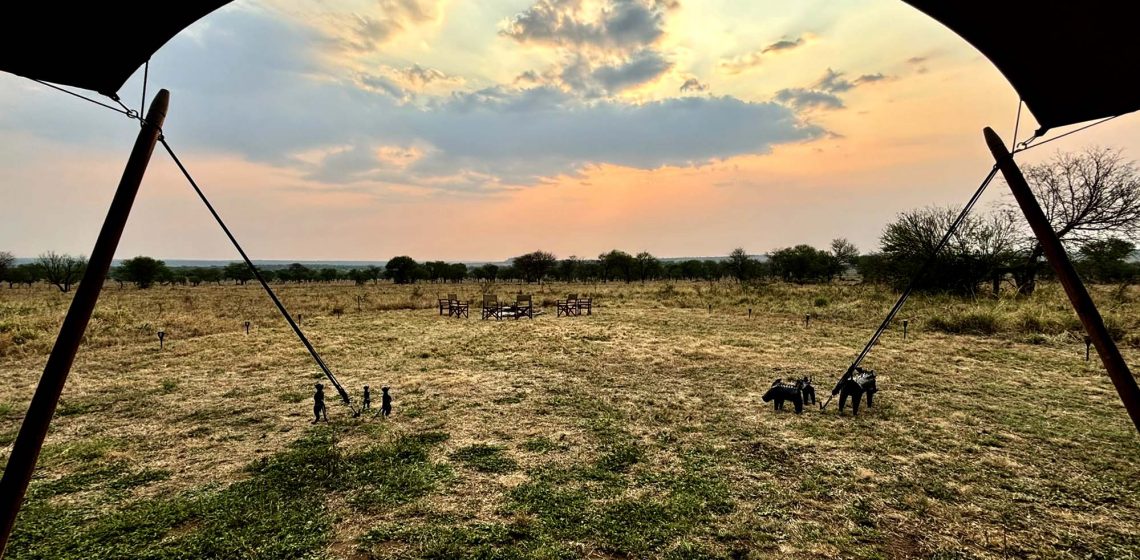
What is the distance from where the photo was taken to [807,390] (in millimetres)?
8406

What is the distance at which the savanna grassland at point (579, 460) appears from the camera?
14.4ft

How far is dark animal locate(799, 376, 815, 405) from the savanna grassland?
384 millimetres

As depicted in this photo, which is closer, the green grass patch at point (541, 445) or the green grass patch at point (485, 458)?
the green grass patch at point (485, 458)

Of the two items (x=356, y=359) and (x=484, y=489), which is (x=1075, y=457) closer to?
(x=484, y=489)

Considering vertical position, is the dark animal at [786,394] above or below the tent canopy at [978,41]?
below

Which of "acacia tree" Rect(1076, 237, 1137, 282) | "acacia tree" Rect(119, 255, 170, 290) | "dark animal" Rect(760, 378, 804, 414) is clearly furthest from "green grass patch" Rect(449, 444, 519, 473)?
"acacia tree" Rect(119, 255, 170, 290)

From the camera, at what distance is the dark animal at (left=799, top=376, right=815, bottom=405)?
8.38 m

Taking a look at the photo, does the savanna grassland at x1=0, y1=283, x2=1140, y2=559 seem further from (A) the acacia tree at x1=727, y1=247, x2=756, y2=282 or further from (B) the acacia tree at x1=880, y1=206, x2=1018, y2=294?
(A) the acacia tree at x1=727, y1=247, x2=756, y2=282

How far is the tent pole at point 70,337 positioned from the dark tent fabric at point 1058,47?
4.95m

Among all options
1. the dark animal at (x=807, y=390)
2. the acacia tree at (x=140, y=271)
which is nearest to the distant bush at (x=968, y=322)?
the dark animal at (x=807, y=390)

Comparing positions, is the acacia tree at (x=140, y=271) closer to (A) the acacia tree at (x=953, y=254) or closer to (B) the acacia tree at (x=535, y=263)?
(B) the acacia tree at (x=535, y=263)

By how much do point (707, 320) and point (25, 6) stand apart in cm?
2293

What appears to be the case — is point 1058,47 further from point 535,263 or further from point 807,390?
point 535,263

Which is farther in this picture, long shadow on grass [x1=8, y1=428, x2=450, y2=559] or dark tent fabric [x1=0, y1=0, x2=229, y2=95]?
long shadow on grass [x1=8, y1=428, x2=450, y2=559]
